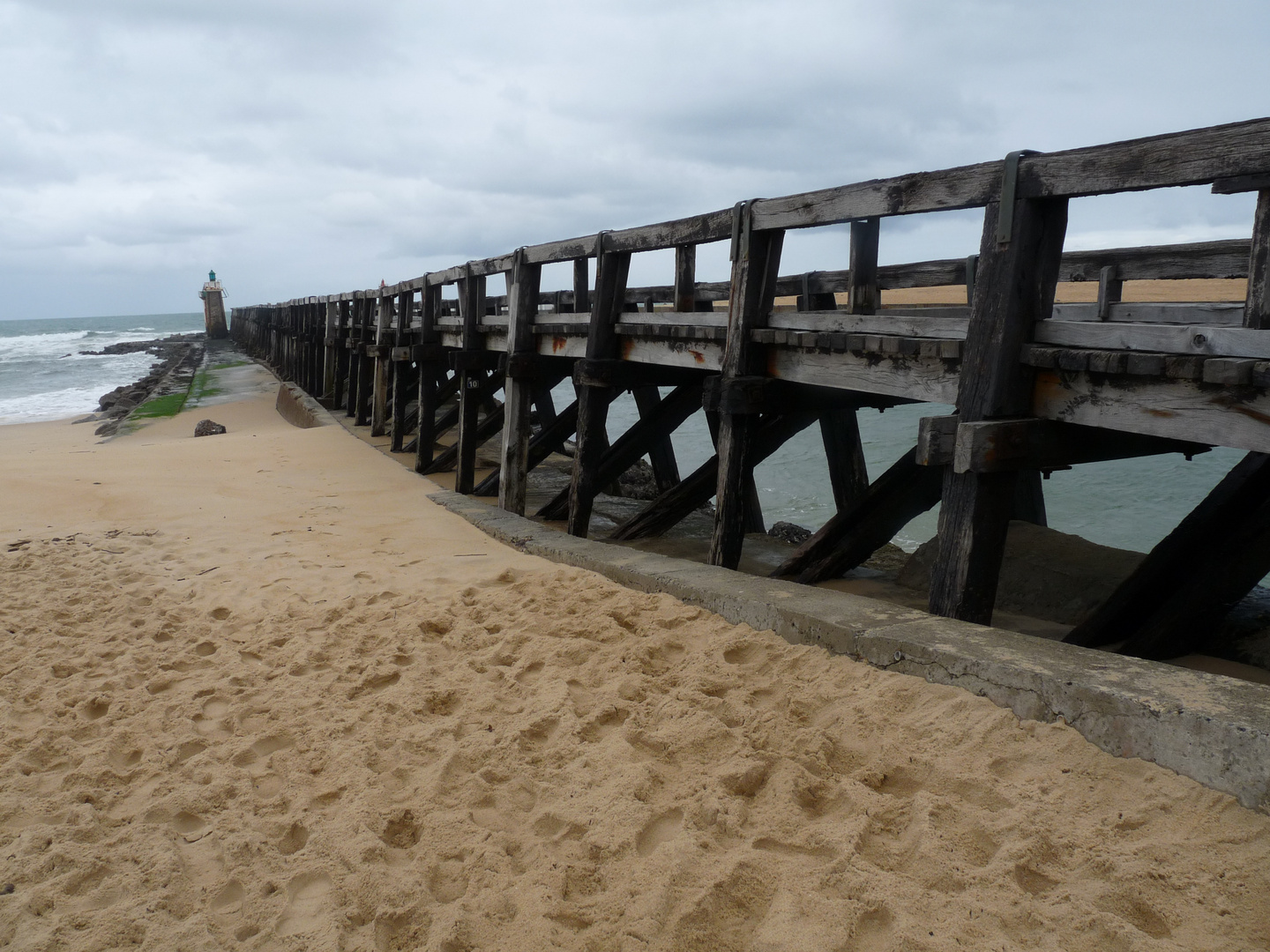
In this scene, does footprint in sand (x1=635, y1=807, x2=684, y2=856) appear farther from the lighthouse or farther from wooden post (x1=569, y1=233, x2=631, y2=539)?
the lighthouse

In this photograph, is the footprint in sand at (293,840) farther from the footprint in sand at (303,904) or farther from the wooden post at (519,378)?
the wooden post at (519,378)

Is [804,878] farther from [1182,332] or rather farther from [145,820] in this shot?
[1182,332]

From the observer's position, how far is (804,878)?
2.09 metres

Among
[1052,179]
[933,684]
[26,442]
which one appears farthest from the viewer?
[26,442]

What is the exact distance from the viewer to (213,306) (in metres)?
65.0

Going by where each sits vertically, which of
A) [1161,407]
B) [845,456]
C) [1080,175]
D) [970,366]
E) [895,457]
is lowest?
[895,457]

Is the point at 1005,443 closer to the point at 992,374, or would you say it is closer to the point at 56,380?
the point at 992,374

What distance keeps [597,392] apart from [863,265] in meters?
2.54

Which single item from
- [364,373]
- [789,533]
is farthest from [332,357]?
[789,533]

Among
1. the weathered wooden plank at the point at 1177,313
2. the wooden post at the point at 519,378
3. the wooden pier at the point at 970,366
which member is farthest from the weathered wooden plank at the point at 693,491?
the weathered wooden plank at the point at 1177,313

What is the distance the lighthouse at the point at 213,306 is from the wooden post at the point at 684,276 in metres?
66.5

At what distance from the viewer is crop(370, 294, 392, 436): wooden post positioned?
13008mm

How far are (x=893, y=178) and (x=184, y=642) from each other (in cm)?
355

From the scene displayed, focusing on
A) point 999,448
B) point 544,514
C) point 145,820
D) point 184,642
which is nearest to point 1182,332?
point 999,448
